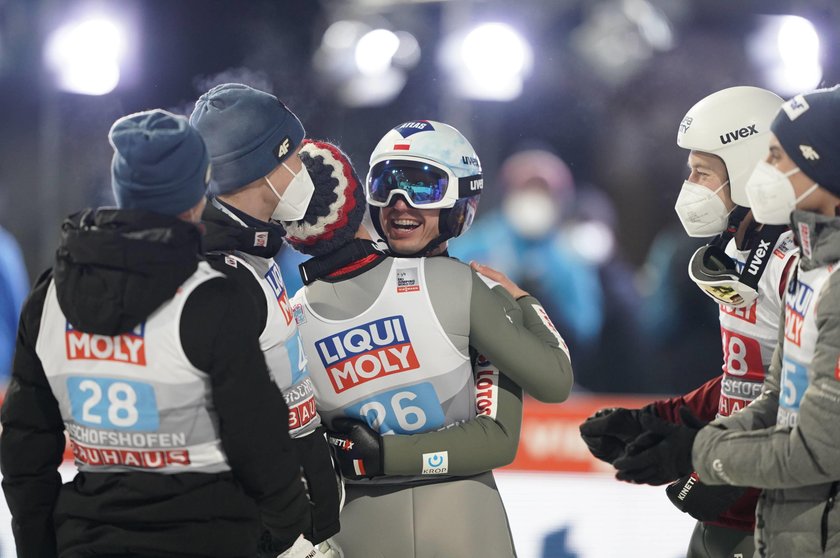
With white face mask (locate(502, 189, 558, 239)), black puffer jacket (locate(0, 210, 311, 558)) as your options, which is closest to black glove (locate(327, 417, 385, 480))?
black puffer jacket (locate(0, 210, 311, 558))

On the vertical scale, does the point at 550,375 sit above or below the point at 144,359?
below

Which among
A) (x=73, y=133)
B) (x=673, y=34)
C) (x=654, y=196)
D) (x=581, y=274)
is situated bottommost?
(x=581, y=274)

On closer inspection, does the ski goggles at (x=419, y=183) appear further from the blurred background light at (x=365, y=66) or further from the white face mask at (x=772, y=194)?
the blurred background light at (x=365, y=66)

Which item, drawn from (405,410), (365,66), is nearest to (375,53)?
(365,66)

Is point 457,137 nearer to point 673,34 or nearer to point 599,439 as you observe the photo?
point 599,439

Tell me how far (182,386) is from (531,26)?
488 centimetres

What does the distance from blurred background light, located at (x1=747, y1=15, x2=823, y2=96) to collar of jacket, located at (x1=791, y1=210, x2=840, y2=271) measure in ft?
14.5

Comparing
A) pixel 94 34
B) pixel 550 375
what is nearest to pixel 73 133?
pixel 94 34

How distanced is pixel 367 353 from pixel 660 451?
647 millimetres

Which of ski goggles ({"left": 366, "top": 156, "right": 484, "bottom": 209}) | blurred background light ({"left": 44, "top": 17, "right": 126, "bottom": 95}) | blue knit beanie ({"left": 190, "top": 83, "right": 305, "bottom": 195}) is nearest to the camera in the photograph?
blue knit beanie ({"left": 190, "top": 83, "right": 305, "bottom": 195})

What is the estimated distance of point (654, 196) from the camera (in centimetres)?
637

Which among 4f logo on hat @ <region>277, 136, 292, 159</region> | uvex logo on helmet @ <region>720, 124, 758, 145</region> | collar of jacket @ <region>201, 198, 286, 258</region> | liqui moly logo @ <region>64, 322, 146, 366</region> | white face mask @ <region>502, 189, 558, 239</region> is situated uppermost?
4f logo on hat @ <region>277, 136, 292, 159</region>

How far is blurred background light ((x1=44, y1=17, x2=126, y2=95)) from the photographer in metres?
6.07

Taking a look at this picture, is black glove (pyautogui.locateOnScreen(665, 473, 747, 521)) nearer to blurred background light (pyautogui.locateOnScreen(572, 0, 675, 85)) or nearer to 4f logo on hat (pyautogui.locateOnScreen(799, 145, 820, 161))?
4f logo on hat (pyautogui.locateOnScreen(799, 145, 820, 161))
